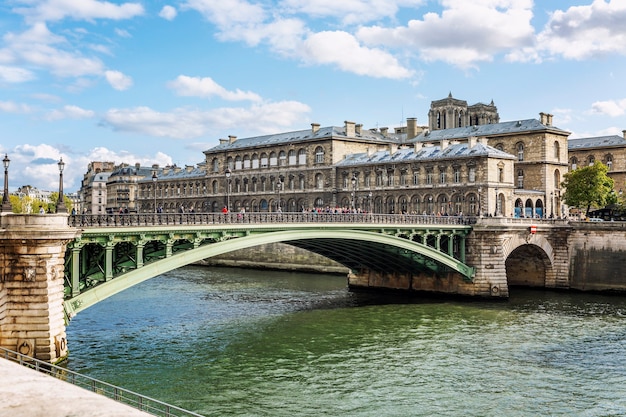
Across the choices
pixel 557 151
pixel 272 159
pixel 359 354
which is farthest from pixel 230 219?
pixel 272 159

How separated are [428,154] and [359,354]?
48.5m

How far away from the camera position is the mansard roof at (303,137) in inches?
3647

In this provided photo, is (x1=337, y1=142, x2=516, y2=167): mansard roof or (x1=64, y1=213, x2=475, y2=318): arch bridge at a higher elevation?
(x1=337, y1=142, x2=516, y2=167): mansard roof

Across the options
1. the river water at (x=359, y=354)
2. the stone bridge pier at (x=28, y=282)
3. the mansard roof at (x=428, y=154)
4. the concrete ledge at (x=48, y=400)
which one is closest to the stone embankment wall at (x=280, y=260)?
the mansard roof at (x=428, y=154)

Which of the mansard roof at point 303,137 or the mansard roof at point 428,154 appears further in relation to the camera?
the mansard roof at point 303,137

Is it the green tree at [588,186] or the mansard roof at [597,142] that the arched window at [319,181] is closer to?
the green tree at [588,186]

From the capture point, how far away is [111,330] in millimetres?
36781

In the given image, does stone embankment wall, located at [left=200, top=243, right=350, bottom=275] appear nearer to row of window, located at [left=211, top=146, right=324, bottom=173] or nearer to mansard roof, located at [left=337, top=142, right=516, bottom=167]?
mansard roof, located at [left=337, top=142, right=516, bottom=167]

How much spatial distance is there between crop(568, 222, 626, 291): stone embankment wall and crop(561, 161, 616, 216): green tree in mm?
20178

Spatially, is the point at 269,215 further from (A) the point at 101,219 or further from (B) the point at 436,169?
(B) the point at 436,169

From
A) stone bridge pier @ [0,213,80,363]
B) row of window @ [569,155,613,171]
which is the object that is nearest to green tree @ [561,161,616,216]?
row of window @ [569,155,613,171]

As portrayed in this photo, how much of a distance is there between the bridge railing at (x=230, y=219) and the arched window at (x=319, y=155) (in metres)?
39.2

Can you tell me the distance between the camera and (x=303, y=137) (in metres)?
94.3

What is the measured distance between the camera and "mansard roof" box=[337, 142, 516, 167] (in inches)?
Answer: 2911
